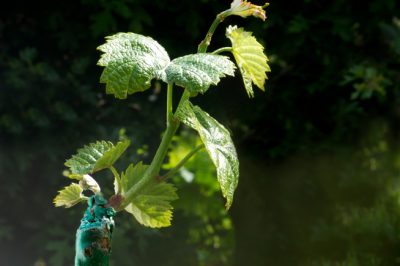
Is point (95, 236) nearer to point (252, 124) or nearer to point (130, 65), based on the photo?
point (130, 65)

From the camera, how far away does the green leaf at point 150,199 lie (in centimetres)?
91

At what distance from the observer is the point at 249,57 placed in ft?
3.06

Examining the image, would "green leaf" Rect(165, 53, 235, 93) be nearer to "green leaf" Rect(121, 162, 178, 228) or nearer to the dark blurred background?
"green leaf" Rect(121, 162, 178, 228)

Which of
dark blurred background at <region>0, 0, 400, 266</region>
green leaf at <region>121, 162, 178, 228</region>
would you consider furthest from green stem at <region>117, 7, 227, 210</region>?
dark blurred background at <region>0, 0, 400, 266</region>

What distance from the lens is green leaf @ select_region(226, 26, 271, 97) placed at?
93 centimetres

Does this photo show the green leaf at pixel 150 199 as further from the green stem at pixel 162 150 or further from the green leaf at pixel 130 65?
the green leaf at pixel 130 65

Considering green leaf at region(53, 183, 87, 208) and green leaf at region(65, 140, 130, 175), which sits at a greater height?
green leaf at region(65, 140, 130, 175)

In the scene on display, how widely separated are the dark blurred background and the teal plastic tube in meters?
2.05

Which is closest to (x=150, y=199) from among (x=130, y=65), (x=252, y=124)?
(x=130, y=65)

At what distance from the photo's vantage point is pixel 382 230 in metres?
2.98

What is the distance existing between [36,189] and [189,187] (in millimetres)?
710

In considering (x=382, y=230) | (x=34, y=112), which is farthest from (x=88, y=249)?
(x=382, y=230)

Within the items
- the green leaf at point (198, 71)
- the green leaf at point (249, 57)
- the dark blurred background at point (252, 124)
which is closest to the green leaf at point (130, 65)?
the green leaf at point (198, 71)

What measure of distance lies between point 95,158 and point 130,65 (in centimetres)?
14
